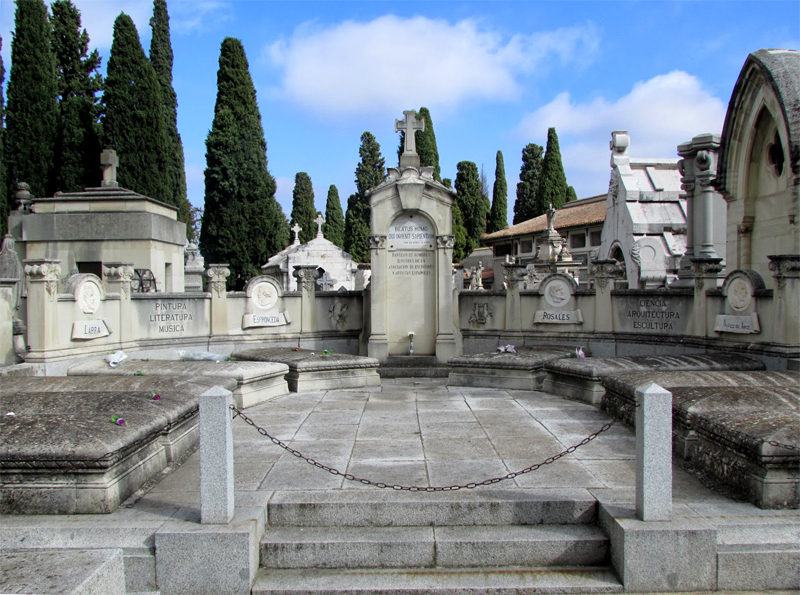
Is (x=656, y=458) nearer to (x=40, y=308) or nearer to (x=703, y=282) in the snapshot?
(x=703, y=282)

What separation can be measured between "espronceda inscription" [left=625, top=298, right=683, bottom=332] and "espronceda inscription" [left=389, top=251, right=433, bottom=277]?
12.2 feet

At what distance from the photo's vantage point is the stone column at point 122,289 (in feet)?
34.2

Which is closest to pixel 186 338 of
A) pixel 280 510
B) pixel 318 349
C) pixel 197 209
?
pixel 318 349

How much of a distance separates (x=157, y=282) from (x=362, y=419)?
32.6ft

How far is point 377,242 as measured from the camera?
11289 mm

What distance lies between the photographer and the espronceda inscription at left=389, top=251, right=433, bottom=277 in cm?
1152

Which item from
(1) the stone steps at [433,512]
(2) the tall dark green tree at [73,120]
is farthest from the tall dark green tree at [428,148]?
(1) the stone steps at [433,512]

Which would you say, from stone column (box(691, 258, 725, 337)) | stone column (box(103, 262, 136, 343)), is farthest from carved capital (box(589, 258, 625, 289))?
stone column (box(103, 262, 136, 343))

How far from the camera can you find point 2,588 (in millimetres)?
2627

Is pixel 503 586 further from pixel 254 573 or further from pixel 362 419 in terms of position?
pixel 362 419

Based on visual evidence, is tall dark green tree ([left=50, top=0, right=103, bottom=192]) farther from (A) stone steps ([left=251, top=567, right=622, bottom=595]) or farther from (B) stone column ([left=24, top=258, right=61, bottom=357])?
(A) stone steps ([left=251, top=567, right=622, bottom=595])

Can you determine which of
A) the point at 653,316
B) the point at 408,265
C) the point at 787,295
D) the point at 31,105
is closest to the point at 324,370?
the point at 408,265

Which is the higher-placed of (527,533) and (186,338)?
(186,338)

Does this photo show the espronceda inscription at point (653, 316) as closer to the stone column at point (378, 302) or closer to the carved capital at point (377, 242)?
the stone column at point (378, 302)
